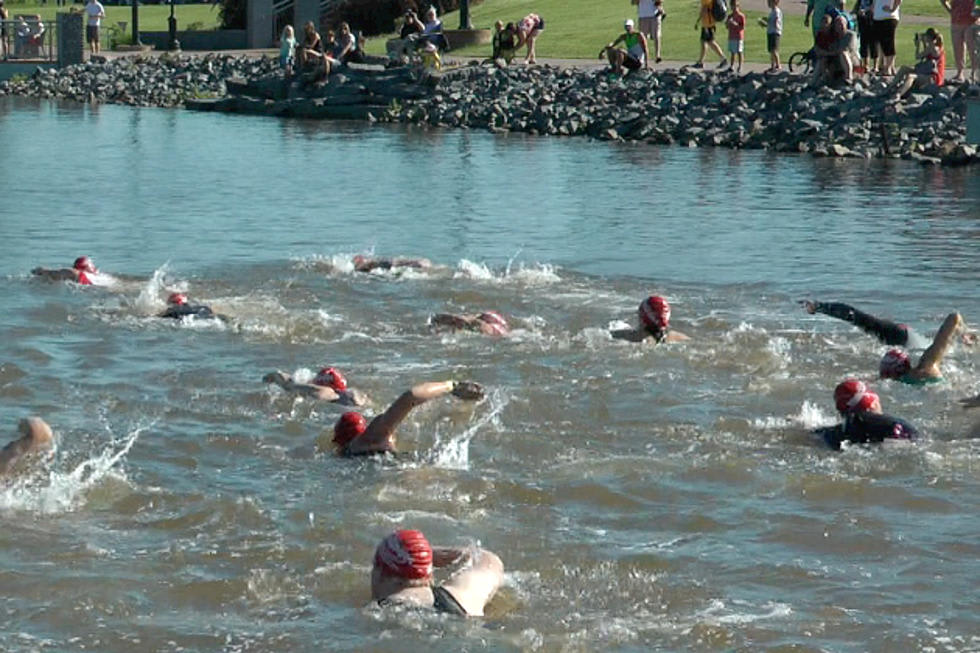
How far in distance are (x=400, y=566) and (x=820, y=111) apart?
2626cm

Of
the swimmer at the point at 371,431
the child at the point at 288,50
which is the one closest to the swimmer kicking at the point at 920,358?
the swimmer at the point at 371,431

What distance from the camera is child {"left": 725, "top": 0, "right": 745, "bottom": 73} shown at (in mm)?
38938

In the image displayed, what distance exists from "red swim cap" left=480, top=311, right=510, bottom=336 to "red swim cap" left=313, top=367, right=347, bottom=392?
2665mm

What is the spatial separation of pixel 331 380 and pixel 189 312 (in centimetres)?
351

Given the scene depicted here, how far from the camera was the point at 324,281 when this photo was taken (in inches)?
813

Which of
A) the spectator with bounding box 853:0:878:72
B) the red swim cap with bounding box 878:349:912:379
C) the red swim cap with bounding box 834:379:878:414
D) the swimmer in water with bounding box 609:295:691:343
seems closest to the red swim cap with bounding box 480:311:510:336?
the swimmer in water with bounding box 609:295:691:343

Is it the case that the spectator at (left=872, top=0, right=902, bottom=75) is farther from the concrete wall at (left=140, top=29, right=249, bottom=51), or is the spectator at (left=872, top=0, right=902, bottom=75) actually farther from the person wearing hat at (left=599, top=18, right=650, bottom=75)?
the concrete wall at (left=140, top=29, right=249, bottom=51)

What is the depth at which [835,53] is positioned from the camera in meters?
35.4

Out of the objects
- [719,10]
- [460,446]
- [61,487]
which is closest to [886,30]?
[719,10]

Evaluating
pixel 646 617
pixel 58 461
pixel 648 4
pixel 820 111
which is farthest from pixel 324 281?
pixel 648 4

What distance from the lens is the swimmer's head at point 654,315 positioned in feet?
54.1

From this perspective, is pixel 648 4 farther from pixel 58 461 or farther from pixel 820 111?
pixel 58 461

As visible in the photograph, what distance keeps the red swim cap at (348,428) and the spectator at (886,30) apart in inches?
919

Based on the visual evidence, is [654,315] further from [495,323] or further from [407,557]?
[407,557]
